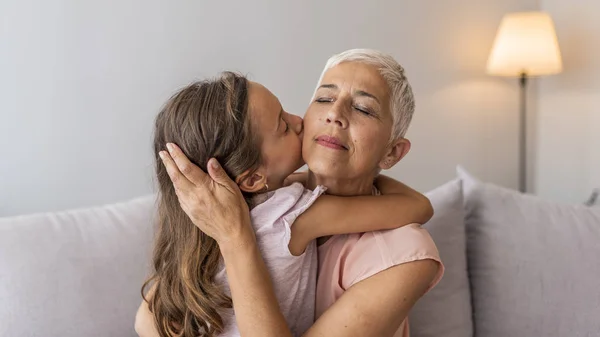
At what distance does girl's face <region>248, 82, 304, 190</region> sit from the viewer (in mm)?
1271

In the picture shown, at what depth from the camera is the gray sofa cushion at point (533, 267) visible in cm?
182

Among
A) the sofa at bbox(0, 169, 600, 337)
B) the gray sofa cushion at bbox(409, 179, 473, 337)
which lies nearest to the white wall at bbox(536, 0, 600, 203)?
the sofa at bbox(0, 169, 600, 337)

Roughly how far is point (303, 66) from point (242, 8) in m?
0.32

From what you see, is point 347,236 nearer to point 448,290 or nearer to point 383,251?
point 383,251

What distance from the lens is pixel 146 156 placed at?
2246 millimetres

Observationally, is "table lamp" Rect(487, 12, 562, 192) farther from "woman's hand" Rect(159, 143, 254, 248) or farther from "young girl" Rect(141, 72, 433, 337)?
"woman's hand" Rect(159, 143, 254, 248)

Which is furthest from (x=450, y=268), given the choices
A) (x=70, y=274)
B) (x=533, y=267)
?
(x=70, y=274)

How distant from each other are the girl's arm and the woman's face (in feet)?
0.23

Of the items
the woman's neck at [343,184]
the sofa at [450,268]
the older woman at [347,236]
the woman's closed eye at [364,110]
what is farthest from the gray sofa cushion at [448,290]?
the woman's closed eye at [364,110]

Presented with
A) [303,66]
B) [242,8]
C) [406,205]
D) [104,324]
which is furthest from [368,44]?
[104,324]

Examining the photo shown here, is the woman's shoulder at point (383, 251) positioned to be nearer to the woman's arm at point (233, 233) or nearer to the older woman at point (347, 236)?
the older woman at point (347, 236)

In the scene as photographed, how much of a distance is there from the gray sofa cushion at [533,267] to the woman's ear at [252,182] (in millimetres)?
924

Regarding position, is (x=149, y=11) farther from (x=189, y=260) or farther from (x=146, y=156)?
(x=189, y=260)

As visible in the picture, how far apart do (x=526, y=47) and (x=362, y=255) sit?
1660mm
